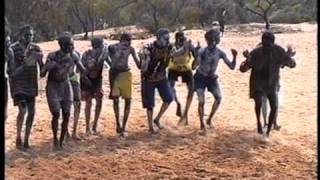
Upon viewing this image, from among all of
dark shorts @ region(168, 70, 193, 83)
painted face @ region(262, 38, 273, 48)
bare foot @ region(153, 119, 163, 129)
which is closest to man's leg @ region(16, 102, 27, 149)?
bare foot @ region(153, 119, 163, 129)

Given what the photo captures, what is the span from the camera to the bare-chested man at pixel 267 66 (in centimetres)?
843

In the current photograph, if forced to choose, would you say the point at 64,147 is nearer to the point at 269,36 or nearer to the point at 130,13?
the point at 269,36

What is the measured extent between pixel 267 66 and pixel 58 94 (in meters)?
2.50

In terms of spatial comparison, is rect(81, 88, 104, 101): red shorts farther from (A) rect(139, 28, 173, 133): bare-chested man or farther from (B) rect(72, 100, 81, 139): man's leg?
(A) rect(139, 28, 173, 133): bare-chested man

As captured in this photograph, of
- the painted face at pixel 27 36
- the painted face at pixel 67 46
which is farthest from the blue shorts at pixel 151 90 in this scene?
the painted face at pixel 27 36

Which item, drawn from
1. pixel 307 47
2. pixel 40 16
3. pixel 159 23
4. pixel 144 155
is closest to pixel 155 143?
pixel 144 155

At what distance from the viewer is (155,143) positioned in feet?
28.5

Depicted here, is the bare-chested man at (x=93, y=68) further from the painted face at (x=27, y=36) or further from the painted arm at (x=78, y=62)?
the painted face at (x=27, y=36)

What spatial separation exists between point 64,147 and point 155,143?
1.11 meters

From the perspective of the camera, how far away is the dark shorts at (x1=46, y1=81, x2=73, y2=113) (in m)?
7.75

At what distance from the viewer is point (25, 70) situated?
757 cm

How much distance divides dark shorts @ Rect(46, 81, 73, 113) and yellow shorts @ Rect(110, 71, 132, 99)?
0.93 metres

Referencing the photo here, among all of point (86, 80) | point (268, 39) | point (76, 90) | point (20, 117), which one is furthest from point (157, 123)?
point (20, 117)

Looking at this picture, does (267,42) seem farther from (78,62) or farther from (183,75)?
(78,62)
